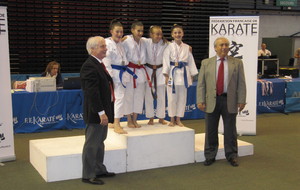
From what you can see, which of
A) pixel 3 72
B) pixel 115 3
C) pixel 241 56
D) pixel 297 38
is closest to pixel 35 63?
pixel 115 3

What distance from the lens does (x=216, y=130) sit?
177 inches

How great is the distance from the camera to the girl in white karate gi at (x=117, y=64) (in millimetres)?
4402

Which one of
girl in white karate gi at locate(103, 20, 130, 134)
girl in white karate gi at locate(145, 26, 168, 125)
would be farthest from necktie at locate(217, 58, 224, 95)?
girl in white karate gi at locate(103, 20, 130, 134)

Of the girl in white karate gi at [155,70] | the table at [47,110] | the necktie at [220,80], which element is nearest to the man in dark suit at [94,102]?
the girl in white karate gi at [155,70]

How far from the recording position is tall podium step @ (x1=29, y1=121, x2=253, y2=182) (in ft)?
13.0

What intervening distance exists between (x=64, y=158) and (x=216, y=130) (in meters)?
1.75

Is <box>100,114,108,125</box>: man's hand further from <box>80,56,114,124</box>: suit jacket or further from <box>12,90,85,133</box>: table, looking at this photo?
<box>12,90,85,133</box>: table

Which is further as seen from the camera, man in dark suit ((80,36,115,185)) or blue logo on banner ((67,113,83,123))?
blue logo on banner ((67,113,83,123))

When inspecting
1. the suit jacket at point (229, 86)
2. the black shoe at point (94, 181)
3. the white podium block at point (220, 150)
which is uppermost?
the suit jacket at point (229, 86)

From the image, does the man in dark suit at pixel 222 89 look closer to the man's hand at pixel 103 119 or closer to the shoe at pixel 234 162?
the shoe at pixel 234 162

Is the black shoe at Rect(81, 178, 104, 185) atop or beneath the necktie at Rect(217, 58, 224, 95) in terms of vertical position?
beneath

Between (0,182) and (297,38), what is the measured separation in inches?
550

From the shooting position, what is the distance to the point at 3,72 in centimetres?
448

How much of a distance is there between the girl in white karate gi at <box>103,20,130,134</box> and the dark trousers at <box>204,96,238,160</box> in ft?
3.21
